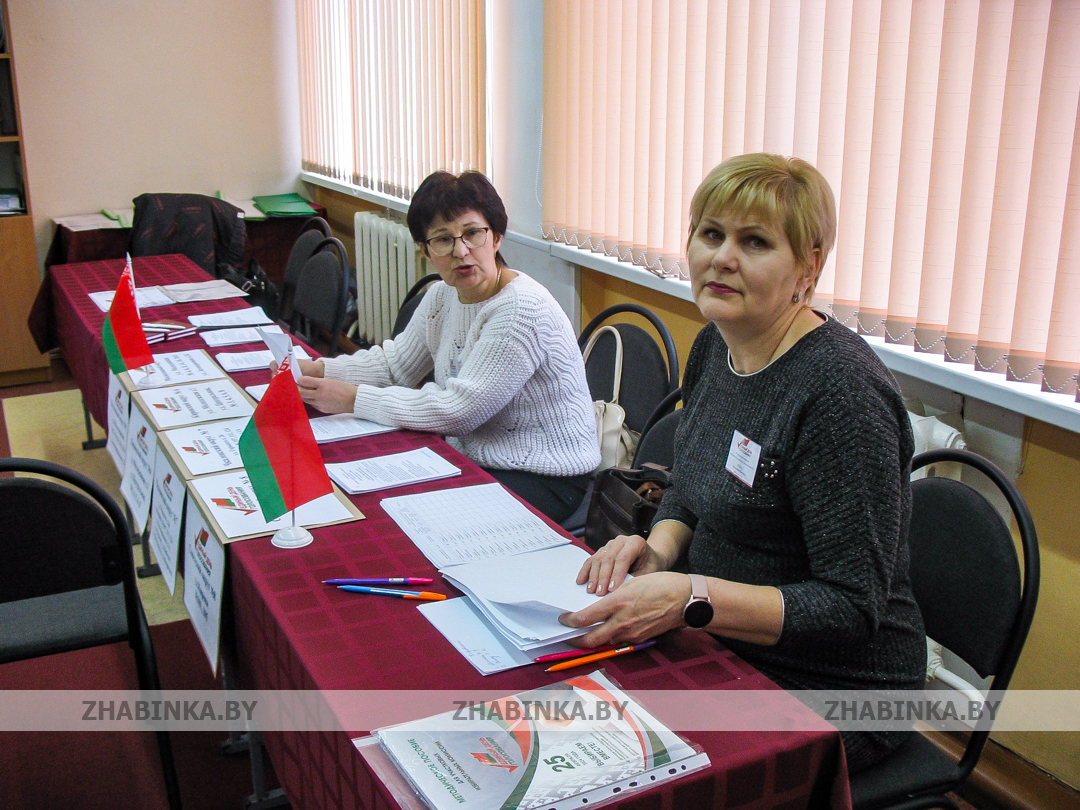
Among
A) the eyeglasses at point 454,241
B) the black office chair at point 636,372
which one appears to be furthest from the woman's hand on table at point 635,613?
the eyeglasses at point 454,241

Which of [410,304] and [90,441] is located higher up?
[410,304]

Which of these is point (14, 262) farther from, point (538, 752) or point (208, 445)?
point (538, 752)

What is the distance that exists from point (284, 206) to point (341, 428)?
12.8 feet

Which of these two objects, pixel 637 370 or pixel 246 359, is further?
pixel 246 359

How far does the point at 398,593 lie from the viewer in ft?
4.10

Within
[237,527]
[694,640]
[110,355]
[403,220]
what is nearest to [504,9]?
[403,220]

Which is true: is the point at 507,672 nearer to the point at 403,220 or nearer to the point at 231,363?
the point at 231,363

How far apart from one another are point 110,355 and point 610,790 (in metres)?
1.86

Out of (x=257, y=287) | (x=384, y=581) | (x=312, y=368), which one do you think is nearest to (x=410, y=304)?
(x=312, y=368)

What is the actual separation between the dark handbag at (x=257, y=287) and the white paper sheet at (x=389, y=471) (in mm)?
2771

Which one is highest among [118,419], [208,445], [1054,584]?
[208,445]

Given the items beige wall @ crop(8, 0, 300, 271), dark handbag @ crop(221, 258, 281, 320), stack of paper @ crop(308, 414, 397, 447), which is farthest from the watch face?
beige wall @ crop(8, 0, 300, 271)

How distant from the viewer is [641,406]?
231cm

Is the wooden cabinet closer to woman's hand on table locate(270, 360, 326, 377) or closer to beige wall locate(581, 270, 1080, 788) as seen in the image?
woman's hand on table locate(270, 360, 326, 377)
